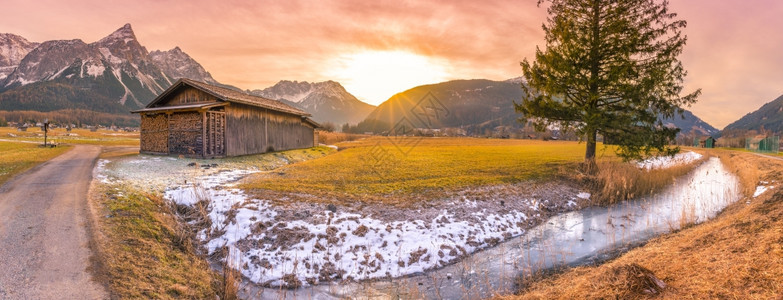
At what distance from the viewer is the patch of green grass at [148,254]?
538 cm

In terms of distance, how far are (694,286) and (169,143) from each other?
2755cm

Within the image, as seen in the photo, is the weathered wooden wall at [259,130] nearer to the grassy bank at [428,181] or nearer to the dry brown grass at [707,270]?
the grassy bank at [428,181]

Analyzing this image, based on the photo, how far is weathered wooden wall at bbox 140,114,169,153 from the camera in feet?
74.6

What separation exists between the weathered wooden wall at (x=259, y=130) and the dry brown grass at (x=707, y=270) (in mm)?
22399

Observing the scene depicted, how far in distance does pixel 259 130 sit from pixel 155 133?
7.30 meters

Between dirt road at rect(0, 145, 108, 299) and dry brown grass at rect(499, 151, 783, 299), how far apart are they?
7.73 meters

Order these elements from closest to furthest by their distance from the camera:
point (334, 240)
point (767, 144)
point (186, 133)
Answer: point (334, 240)
point (186, 133)
point (767, 144)

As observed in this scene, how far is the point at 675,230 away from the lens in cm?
967

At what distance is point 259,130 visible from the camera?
1024 inches

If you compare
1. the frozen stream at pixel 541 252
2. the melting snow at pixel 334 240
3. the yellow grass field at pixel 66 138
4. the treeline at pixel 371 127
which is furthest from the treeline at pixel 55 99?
the frozen stream at pixel 541 252

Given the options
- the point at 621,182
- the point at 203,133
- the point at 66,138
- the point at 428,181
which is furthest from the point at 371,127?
the point at 621,182

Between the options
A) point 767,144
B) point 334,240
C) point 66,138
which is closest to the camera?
point 334,240

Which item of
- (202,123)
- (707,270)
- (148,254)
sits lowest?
(148,254)

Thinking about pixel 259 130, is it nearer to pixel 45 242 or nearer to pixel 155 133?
pixel 155 133
